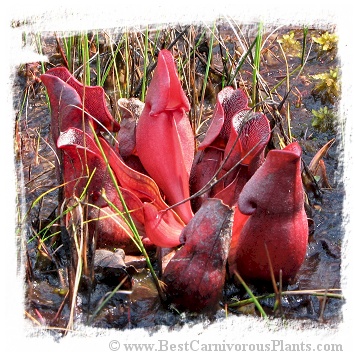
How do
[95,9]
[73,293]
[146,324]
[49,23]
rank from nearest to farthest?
[73,293] → [146,324] → [95,9] → [49,23]

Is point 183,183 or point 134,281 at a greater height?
point 183,183

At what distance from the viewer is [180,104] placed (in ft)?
6.24

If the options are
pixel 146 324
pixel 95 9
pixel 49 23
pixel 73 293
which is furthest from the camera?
pixel 49 23

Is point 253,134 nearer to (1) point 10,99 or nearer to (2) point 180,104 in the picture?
(2) point 180,104

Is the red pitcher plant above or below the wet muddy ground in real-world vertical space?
above

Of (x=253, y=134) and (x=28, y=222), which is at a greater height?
(x=253, y=134)

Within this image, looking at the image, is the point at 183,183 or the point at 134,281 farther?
the point at 183,183

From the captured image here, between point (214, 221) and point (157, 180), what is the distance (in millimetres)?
489

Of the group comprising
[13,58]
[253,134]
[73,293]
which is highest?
[13,58]

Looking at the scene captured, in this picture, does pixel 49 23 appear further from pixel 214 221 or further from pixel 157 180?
pixel 214 221

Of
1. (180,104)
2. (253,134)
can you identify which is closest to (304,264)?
(253,134)

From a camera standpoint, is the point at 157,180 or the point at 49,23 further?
the point at 49,23

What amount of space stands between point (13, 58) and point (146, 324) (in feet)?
3.27

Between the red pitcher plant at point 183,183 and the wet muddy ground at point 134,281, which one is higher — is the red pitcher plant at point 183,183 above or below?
above
